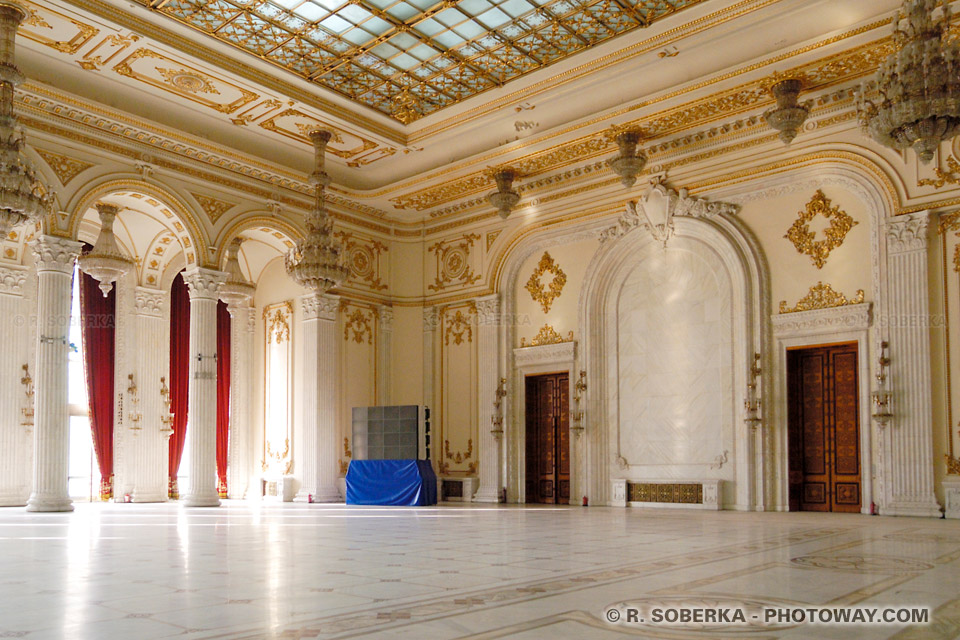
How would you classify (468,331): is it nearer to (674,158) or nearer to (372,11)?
(674,158)

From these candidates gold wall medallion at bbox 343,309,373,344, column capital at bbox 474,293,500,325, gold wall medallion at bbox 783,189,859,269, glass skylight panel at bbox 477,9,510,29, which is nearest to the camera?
glass skylight panel at bbox 477,9,510,29

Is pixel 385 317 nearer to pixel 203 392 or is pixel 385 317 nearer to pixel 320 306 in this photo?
pixel 320 306

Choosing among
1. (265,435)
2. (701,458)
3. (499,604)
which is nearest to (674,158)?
(701,458)

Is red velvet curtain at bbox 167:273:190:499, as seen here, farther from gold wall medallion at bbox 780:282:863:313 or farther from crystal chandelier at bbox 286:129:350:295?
gold wall medallion at bbox 780:282:863:313

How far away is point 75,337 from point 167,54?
6.87 meters

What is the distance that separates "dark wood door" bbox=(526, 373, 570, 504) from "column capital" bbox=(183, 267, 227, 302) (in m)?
5.53

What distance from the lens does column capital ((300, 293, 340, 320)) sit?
15.4m

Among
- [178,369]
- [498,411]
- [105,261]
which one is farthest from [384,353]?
[105,261]

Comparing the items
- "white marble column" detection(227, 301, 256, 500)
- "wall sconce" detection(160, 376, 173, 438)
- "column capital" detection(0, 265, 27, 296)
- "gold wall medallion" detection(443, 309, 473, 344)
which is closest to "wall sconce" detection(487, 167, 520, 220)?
"gold wall medallion" detection(443, 309, 473, 344)

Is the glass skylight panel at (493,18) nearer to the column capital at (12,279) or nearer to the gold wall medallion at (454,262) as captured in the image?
the gold wall medallion at (454,262)

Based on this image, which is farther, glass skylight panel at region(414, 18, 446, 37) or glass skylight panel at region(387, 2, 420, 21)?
glass skylight panel at region(414, 18, 446, 37)

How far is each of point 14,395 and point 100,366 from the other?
1.92 meters

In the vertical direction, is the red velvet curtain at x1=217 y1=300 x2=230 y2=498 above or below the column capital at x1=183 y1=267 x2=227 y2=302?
below

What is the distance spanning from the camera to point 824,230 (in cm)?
1195
